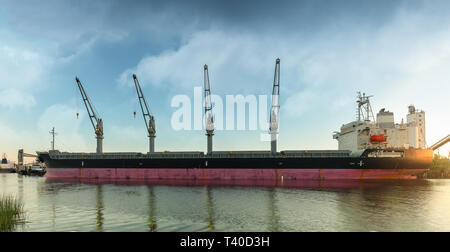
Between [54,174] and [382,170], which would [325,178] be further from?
[54,174]

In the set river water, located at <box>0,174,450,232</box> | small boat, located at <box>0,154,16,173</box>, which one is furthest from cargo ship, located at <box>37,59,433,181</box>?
small boat, located at <box>0,154,16,173</box>

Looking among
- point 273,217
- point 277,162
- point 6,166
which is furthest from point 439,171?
point 6,166

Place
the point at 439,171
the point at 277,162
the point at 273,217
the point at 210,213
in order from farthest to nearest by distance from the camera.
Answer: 1. the point at 439,171
2. the point at 277,162
3. the point at 210,213
4. the point at 273,217

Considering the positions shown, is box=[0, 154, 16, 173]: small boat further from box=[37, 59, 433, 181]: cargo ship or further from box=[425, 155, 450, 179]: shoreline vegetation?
box=[425, 155, 450, 179]: shoreline vegetation

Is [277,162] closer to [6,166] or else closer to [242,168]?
[242,168]

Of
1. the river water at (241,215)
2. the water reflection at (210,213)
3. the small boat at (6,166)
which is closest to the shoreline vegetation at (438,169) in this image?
the river water at (241,215)

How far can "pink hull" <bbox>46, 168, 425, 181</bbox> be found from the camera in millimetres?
47938

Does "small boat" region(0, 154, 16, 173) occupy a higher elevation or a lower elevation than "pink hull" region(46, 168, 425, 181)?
lower

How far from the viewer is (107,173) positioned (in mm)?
57875

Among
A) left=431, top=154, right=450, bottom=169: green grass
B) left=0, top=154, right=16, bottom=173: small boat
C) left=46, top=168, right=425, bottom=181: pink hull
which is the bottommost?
left=0, top=154, right=16, bottom=173: small boat

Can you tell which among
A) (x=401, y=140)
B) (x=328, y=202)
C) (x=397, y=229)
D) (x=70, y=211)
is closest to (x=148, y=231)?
(x=70, y=211)

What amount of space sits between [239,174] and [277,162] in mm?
8324

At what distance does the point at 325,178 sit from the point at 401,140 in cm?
2286

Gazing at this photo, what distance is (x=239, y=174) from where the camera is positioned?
51594mm
